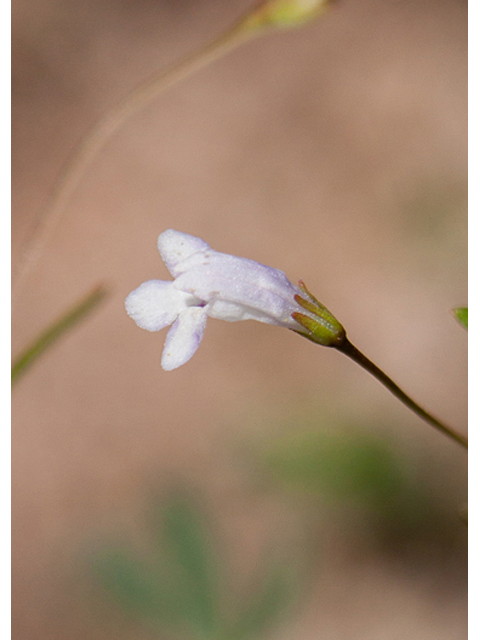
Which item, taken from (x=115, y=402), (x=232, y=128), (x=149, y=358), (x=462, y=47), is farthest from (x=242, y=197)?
(x=462, y=47)

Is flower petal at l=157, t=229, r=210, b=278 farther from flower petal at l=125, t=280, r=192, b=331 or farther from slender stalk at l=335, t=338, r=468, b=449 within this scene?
slender stalk at l=335, t=338, r=468, b=449

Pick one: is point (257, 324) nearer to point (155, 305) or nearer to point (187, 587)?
point (187, 587)

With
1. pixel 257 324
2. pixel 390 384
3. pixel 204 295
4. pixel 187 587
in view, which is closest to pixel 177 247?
pixel 204 295

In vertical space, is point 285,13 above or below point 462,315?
above

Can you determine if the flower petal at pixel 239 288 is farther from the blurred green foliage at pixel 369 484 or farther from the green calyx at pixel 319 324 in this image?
the blurred green foliage at pixel 369 484

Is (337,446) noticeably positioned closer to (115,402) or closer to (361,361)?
(115,402)

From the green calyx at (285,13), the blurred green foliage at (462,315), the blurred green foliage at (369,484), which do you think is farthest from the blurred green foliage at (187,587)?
the green calyx at (285,13)

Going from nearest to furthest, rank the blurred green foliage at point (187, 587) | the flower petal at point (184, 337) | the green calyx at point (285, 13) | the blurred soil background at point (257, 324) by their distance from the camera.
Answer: the flower petal at point (184, 337) → the green calyx at point (285, 13) → the blurred green foliage at point (187, 587) → the blurred soil background at point (257, 324)

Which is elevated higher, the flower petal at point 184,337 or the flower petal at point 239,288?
the flower petal at point 239,288
